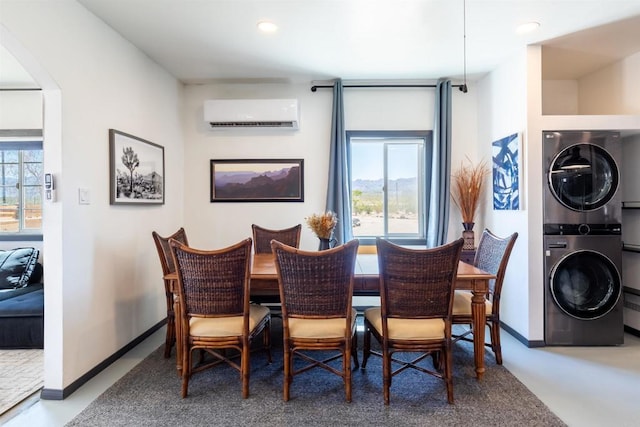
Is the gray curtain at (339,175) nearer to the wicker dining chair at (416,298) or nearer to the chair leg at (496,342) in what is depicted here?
the chair leg at (496,342)

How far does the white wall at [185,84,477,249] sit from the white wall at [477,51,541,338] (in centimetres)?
37

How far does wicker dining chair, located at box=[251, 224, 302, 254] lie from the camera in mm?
3723

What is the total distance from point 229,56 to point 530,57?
111 inches

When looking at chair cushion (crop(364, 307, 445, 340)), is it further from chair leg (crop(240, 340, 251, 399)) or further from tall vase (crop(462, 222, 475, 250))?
tall vase (crop(462, 222, 475, 250))

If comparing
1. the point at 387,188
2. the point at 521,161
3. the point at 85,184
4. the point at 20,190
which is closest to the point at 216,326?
the point at 85,184

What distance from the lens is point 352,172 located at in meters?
4.32

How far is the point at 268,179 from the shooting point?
4230 mm

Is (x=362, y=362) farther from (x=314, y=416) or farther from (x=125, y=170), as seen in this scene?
(x=125, y=170)

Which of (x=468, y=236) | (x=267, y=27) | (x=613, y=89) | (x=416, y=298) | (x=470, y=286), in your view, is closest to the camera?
(x=416, y=298)

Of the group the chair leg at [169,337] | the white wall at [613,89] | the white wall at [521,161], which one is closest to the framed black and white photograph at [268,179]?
the chair leg at [169,337]

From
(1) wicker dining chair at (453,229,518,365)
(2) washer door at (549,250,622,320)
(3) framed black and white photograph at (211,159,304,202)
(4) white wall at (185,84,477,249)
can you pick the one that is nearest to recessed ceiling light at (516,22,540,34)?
(4) white wall at (185,84,477,249)

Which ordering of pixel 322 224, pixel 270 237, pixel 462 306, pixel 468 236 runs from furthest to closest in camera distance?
pixel 468 236 < pixel 270 237 < pixel 322 224 < pixel 462 306

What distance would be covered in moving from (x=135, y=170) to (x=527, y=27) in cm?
357

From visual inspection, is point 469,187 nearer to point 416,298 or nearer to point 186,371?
point 416,298
